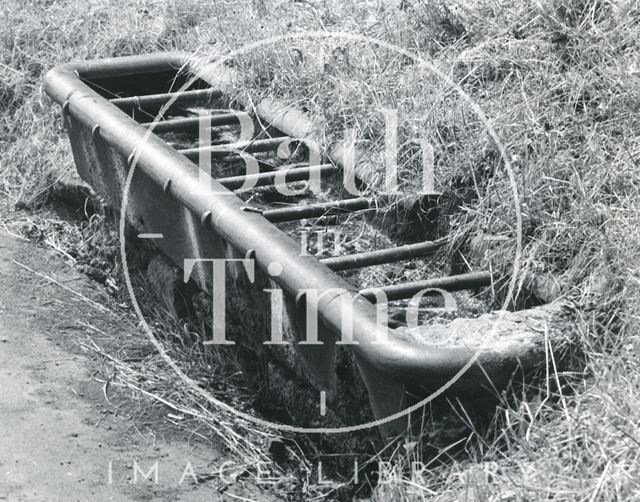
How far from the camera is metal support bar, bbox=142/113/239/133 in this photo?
16.6ft

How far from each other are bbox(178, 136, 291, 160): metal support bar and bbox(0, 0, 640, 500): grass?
0.66 ft

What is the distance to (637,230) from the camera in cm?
370

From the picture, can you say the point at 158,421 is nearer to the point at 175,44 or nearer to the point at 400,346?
the point at 400,346

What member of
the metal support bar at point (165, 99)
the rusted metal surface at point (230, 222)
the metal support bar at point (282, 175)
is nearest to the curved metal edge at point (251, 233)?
the rusted metal surface at point (230, 222)

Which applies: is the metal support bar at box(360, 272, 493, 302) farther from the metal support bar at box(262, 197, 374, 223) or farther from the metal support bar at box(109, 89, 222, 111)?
the metal support bar at box(109, 89, 222, 111)

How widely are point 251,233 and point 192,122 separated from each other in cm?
146

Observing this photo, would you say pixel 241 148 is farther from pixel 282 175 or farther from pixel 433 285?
pixel 433 285

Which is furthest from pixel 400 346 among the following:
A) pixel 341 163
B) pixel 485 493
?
pixel 341 163

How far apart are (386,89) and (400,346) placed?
6.00ft

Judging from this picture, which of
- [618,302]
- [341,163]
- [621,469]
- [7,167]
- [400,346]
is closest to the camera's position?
[621,469]

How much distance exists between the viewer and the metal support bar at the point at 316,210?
4.23 metres

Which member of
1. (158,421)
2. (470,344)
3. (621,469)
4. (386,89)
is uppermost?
(386,89)

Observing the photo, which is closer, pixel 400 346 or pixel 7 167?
pixel 400 346

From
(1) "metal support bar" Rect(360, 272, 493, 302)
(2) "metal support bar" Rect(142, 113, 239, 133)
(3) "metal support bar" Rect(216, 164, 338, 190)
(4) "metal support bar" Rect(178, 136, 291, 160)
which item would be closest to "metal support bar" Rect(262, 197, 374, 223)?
(3) "metal support bar" Rect(216, 164, 338, 190)
